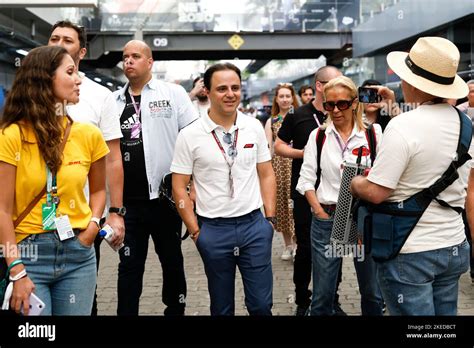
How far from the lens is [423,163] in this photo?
2.53 m

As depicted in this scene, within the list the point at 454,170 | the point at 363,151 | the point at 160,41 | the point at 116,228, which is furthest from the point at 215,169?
the point at 160,41

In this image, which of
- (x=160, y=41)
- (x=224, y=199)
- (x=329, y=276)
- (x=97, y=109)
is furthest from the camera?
(x=160, y=41)

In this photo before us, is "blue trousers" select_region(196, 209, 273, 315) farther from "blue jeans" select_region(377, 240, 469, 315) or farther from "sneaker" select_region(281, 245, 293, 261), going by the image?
"sneaker" select_region(281, 245, 293, 261)

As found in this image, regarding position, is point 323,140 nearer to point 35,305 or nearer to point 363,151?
point 363,151

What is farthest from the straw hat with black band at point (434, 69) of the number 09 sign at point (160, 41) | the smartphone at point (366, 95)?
the number 09 sign at point (160, 41)

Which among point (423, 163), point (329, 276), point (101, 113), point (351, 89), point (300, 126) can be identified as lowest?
point (329, 276)

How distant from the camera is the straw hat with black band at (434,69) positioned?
2.61 metres

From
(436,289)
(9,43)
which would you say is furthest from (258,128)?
(9,43)

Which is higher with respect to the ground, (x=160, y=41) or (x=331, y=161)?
(x=160, y=41)

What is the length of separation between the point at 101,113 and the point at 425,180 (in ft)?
6.49

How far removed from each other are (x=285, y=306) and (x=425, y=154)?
9.38ft

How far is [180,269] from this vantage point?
4320 mm

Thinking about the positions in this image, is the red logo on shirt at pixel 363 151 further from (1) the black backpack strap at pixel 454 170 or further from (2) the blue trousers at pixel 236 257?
(1) the black backpack strap at pixel 454 170

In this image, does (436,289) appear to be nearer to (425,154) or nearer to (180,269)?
(425,154)
